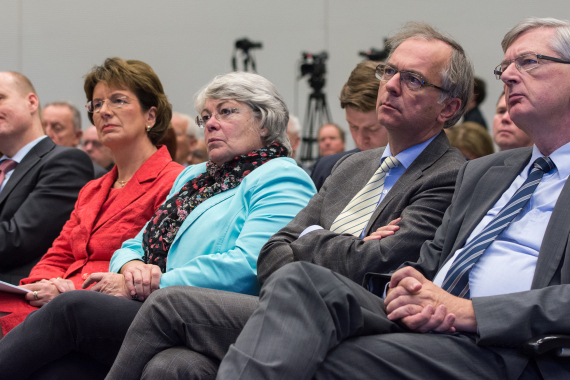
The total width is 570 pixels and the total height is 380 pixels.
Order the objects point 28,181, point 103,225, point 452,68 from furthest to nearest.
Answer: point 28,181 → point 103,225 → point 452,68

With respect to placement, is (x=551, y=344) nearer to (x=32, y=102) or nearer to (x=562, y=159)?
(x=562, y=159)

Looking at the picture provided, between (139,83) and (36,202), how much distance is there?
687mm

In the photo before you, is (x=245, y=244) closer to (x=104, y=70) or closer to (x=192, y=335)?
(x=192, y=335)

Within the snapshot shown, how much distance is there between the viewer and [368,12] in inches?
215

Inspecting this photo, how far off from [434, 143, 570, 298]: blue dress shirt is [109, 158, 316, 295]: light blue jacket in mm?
587

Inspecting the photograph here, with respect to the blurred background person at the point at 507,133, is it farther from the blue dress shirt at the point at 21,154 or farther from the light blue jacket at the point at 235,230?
the blue dress shirt at the point at 21,154

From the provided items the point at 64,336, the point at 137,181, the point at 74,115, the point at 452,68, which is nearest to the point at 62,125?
the point at 74,115

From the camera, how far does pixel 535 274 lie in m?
1.31

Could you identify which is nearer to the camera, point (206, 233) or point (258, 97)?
point (206, 233)

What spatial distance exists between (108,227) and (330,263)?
1068 millimetres

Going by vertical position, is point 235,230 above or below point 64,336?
above

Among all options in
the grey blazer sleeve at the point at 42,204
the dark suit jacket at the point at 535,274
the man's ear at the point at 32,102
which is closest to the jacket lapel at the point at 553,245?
the dark suit jacket at the point at 535,274

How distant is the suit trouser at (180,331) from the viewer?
1402 millimetres

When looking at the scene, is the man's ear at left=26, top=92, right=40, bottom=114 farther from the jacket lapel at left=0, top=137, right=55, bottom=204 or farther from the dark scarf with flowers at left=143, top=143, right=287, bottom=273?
the dark scarf with flowers at left=143, top=143, right=287, bottom=273
